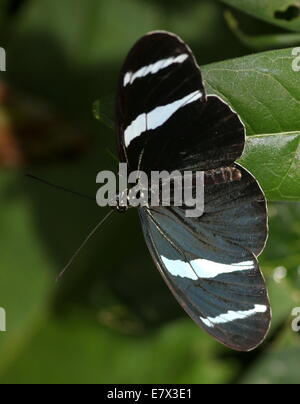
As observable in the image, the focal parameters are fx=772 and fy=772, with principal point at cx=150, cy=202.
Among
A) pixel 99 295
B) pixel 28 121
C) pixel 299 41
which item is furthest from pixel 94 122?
pixel 299 41

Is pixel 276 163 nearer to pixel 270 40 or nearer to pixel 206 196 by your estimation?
pixel 206 196

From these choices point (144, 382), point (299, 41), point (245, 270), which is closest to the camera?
point (245, 270)

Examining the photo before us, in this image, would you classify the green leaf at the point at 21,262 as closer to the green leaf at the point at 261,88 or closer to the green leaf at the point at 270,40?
the green leaf at the point at 270,40

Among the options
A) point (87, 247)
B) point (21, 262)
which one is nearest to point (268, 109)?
point (87, 247)

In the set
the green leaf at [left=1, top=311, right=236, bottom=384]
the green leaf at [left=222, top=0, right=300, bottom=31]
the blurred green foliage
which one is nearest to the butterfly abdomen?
the green leaf at [left=222, top=0, right=300, bottom=31]

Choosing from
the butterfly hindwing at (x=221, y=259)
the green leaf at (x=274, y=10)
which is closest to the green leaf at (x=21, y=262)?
the butterfly hindwing at (x=221, y=259)
